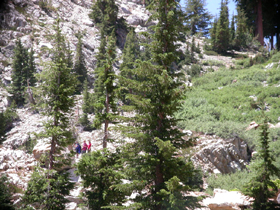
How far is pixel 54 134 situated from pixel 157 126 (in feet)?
16.6

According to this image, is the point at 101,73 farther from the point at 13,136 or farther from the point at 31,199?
the point at 13,136

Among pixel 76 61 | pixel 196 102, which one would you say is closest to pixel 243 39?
pixel 196 102

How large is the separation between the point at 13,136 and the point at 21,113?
24.9 feet

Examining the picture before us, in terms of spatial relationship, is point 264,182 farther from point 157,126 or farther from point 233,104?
point 233,104

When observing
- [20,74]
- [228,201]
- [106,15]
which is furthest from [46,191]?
[106,15]

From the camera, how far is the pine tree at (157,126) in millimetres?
8375

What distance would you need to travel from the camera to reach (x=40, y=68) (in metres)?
39.4

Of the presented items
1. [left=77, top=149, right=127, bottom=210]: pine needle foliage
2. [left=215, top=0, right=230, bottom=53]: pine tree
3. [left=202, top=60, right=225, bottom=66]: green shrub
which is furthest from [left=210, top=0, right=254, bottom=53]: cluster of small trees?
[left=77, top=149, right=127, bottom=210]: pine needle foliage

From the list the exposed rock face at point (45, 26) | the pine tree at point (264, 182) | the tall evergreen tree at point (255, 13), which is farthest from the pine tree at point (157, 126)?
the tall evergreen tree at point (255, 13)

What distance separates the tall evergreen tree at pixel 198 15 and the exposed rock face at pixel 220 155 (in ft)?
200

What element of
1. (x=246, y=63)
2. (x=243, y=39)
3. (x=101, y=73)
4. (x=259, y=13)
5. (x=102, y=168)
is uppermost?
(x=243, y=39)

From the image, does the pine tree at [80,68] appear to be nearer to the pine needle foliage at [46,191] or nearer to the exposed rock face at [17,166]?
the exposed rock face at [17,166]

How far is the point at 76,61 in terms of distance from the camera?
130 ft

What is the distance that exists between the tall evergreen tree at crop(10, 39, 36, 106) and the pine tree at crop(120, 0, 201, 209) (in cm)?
3127
